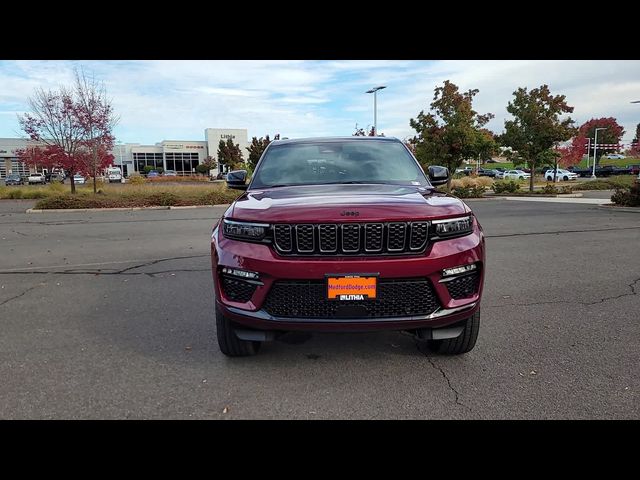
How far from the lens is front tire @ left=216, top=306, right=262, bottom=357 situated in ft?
11.6

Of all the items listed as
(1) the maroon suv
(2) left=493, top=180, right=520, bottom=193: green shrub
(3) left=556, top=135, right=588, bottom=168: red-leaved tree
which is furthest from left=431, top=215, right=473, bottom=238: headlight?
(3) left=556, top=135, right=588, bottom=168: red-leaved tree

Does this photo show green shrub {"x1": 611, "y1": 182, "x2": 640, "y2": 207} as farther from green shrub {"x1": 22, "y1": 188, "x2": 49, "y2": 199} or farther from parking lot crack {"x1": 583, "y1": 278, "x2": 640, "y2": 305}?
green shrub {"x1": 22, "y1": 188, "x2": 49, "y2": 199}

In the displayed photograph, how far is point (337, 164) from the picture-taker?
448 centimetres

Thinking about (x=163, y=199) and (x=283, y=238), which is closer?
(x=283, y=238)

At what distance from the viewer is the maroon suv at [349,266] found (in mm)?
3027

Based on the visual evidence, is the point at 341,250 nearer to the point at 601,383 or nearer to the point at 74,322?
the point at 601,383

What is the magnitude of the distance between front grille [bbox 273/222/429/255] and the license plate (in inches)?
6.9

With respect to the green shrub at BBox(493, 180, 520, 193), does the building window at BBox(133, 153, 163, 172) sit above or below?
above

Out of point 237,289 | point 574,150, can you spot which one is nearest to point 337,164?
point 237,289

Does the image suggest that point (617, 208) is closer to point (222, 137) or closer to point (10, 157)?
point (222, 137)

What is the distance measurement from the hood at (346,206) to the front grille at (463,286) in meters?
0.45

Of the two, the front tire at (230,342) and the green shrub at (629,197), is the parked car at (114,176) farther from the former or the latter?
the front tire at (230,342)

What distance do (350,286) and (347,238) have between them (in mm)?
317
